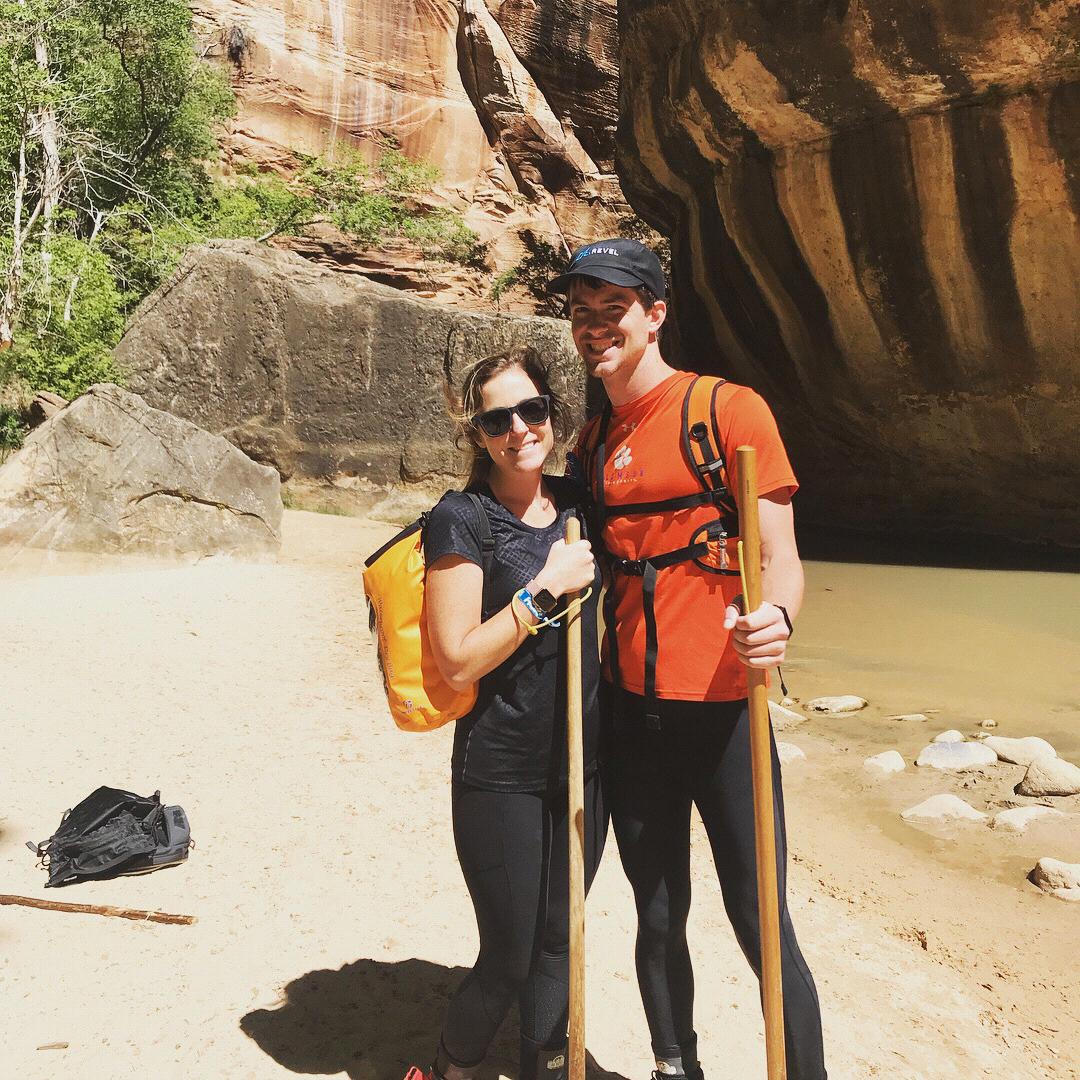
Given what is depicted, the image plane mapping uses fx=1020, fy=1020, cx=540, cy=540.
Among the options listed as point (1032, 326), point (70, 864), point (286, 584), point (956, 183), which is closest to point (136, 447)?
point (286, 584)

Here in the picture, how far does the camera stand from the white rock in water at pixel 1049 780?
4582 mm

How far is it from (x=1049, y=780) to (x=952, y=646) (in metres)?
3.03

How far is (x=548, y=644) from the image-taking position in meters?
1.97

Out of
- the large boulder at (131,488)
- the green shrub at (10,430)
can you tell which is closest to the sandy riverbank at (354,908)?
the large boulder at (131,488)

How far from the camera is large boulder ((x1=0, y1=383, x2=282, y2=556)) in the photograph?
7816 mm

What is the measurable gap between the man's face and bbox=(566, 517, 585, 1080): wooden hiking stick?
35 centimetres

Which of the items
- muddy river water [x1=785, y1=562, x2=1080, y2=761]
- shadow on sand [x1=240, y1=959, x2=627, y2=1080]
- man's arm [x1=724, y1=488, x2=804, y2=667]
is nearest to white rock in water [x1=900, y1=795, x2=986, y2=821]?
muddy river water [x1=785, y1=562, x2=1080, y2=761]

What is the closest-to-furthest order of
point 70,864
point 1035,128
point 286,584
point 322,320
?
point 70,864 < point 286,584 < point 1035,128 < point 322,320

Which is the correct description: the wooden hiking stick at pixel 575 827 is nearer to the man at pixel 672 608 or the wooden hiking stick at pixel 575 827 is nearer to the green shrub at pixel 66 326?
the man at pixel 672 608

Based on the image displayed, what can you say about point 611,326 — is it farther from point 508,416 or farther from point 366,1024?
point 366,1024

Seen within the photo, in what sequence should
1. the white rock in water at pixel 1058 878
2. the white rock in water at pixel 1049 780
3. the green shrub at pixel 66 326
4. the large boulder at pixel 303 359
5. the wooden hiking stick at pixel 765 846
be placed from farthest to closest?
the large boulder at pixel 303 359
the green shrub at pixel 66 326
the white rock in water at pixel 1049 780
the white rock in water at pixel 1058 878
the wooden hiking stick at pixel 765 846

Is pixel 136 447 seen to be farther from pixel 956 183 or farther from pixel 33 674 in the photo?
pixel 956 183

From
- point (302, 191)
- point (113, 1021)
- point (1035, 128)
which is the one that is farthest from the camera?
point (302, 191)

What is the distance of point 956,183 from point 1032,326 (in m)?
1.78
